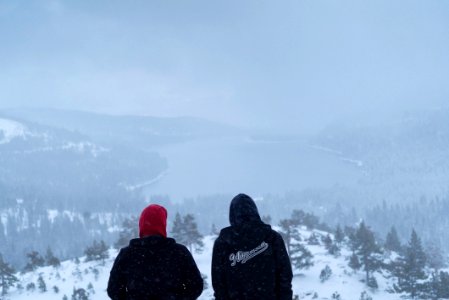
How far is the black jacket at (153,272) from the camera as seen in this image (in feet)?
19.5

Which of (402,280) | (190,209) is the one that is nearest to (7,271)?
(402,280)

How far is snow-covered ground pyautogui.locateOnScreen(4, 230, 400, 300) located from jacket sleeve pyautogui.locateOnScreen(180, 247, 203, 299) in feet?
122

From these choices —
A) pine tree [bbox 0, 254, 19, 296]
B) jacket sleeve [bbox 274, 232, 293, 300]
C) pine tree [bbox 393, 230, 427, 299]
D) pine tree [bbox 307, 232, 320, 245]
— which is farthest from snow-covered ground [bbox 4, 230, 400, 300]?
jacket sleeve [bbox 274, 232, 293, 300]

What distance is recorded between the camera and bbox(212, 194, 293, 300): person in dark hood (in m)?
6.44

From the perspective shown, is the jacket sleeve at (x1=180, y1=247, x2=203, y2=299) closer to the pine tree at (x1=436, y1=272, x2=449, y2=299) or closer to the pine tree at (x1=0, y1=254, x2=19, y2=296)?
the pine tree at (x1=436, y1=272, x2=449, y2=299)

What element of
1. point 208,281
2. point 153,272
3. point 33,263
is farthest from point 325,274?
point 153,272

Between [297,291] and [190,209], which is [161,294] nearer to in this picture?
[297,291]

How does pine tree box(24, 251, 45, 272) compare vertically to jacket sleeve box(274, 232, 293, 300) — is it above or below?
below

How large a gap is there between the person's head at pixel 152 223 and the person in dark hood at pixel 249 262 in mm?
1075

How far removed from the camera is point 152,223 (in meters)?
6.20

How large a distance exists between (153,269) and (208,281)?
4466cm

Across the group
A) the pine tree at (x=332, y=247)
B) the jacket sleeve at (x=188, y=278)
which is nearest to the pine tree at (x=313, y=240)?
the pine tree at (x=332, y=247)

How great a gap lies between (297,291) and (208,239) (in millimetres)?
21660

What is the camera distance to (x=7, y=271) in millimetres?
45094
